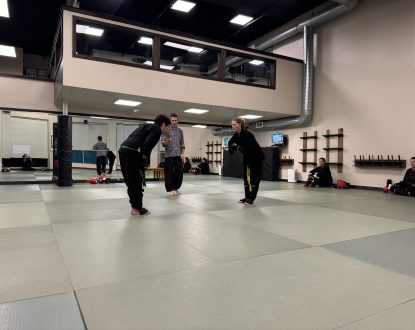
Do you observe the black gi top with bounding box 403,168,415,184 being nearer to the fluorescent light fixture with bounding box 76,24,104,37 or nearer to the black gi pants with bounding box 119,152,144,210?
the black gi pants with bounding box 119,152,144,210

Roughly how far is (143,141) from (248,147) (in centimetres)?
181

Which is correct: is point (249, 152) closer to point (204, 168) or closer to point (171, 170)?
point (171, 170)

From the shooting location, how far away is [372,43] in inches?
326

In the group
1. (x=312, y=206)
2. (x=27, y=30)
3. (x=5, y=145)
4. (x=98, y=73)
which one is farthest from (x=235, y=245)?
(x=5, y=145)

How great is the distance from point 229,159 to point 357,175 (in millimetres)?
5871

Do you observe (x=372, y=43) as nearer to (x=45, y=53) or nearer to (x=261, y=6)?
(x=261, y=6)

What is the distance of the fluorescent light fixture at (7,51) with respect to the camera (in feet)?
39.5

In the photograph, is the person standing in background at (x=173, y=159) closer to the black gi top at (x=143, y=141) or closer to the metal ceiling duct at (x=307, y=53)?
the black gi top at (x=143, y=141)

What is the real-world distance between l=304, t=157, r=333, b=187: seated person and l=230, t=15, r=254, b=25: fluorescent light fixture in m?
5.38

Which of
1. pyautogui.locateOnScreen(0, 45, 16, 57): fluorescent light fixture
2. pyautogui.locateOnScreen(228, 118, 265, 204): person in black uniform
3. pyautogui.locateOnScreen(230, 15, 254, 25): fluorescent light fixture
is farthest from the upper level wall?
pyautogui.locateOnScreen(0, 45, 16, 57): fluorescent light fixture

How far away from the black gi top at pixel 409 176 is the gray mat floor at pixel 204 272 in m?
3.82

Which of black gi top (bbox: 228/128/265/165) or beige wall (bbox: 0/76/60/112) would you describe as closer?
black gi top (bbox: 228/128/265/165)

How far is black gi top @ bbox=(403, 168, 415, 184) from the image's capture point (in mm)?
6875

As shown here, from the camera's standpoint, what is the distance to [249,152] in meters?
4.88
